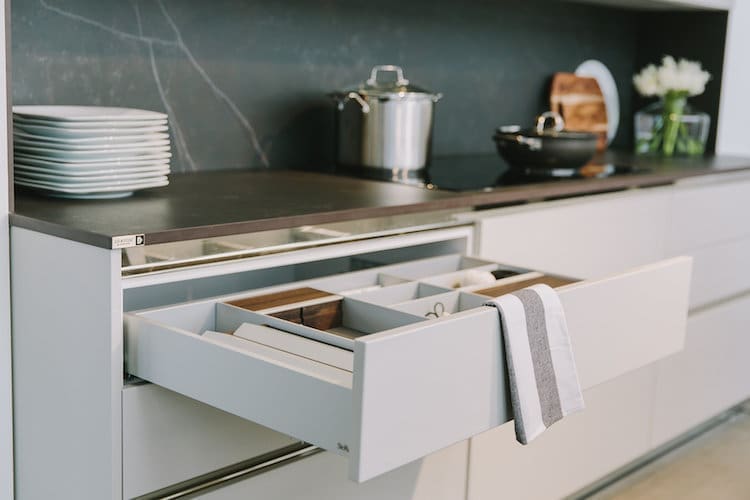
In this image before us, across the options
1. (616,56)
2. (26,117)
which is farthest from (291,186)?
(616,56)

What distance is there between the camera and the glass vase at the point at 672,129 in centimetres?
313

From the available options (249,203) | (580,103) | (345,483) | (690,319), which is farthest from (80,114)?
(580,103)

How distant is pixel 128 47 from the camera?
2021 millimetres

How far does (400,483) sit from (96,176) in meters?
0.76

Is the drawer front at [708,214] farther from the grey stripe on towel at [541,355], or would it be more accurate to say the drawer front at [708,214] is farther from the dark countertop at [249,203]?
the grey stripe on towel at [541,355]

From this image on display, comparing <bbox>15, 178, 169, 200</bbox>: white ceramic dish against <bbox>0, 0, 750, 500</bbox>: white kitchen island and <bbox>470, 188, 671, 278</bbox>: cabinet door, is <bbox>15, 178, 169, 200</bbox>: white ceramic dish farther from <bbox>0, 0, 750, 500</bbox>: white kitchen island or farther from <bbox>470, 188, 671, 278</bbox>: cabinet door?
<bbox>470, 188, 671, 278</bbox>: cabinet door

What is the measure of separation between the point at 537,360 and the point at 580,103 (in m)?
1.95

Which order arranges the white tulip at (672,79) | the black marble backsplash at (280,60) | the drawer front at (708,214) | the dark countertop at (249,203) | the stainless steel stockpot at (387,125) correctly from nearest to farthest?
the dark countertop at (249,203), the black marble backsplash at (280,60), the stainless steel stockpot at (387,125), the drawer front at (708,214), the white tulip at (672,79)

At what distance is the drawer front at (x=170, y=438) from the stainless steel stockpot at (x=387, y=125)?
879mm

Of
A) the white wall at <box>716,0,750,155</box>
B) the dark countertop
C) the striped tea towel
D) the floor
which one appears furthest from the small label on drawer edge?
the white wall at <box>716,0,750,155</box>

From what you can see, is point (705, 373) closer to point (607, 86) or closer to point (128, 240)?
point (607, 86)

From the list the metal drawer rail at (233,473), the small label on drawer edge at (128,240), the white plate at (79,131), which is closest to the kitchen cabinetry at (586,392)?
the metal drawer rail at (233,473)

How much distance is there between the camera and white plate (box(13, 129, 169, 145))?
5.23ft

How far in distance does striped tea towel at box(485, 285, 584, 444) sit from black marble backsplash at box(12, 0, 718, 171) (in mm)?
1053
